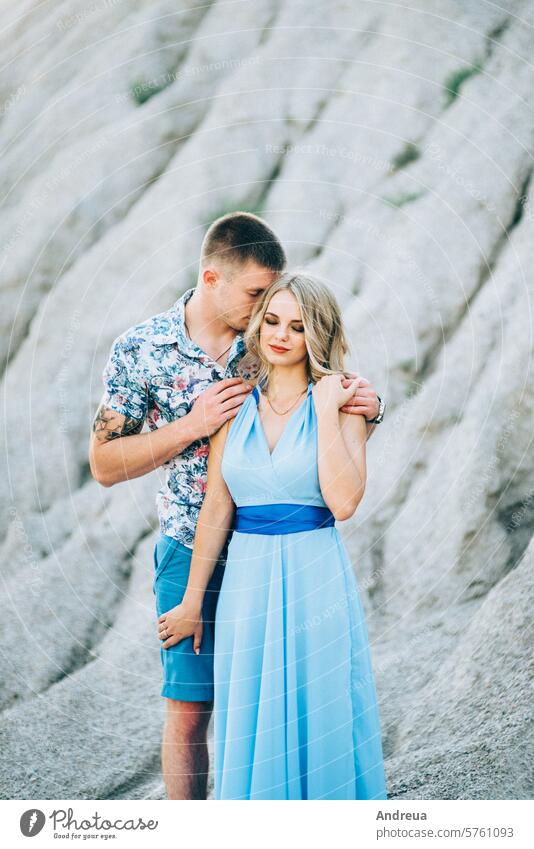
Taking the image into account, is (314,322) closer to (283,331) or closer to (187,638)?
(283,331)

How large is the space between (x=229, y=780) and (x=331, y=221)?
259cm

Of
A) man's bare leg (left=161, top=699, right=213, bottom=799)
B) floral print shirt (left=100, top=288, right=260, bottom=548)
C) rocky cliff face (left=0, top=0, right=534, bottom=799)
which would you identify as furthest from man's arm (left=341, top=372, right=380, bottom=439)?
rocky cliff face (left=0, top=0, right=534, bottom=799)

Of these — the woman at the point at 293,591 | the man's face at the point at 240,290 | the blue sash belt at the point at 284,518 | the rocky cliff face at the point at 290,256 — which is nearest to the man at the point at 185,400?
the man's face at the point at 240,290

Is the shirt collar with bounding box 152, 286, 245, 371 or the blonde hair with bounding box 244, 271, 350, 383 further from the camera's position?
the shirt collar with bounding box 152, 286, 245, 371

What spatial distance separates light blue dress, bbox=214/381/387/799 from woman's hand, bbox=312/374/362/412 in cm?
6

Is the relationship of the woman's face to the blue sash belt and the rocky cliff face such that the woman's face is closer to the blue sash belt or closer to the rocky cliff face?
the blue sash belt

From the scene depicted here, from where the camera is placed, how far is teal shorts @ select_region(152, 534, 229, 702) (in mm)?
2662

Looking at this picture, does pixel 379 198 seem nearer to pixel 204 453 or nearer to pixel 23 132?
pixel 23 132

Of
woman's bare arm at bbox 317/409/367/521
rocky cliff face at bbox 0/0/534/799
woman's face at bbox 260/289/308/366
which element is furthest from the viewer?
rocky cliff face at bbox 0/0/534/799

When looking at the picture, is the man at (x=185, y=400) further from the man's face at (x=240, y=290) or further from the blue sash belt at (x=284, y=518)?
the blue sash belt at (x=284, y=518)

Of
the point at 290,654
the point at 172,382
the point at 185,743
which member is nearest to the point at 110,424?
the point at 172,382

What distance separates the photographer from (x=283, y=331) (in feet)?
8.32
